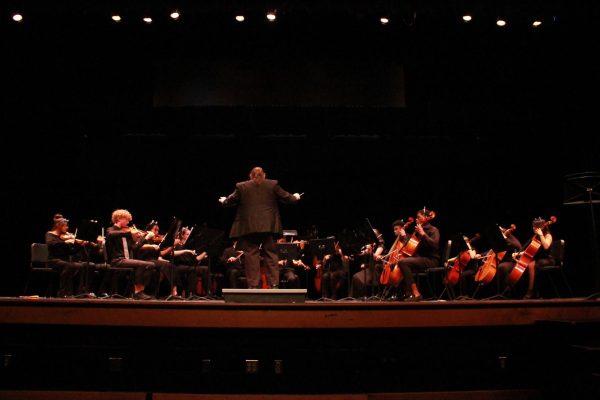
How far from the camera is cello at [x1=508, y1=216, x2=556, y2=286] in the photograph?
7734 mm

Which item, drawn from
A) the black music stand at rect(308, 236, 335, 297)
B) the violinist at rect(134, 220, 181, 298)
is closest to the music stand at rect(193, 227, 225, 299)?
the violinist at rect(134, 220, 181, 298)

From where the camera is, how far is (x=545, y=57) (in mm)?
9531

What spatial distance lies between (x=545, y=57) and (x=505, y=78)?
2.47ft

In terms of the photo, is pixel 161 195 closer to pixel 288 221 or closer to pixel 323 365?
pixel 288 221

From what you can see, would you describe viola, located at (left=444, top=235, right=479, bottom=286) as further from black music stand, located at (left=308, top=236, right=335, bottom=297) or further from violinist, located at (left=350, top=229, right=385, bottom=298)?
black music stand, located at (left=308, top=236, right=335, bottom=297)

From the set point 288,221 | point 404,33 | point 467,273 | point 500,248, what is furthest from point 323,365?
point 288,221

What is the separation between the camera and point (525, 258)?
782 cm

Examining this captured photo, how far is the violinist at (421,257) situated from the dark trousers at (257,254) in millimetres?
1708

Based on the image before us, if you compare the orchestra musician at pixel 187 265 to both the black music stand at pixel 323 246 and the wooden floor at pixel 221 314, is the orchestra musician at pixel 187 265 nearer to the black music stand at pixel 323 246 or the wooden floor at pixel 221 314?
the black music stand at pixel 323 246

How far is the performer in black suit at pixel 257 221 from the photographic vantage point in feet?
22.3

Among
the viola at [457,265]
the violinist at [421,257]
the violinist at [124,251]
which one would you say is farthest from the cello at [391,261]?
the violinist at [124,251]

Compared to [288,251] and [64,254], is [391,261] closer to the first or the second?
[288,251]

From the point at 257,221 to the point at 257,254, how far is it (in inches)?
16.4

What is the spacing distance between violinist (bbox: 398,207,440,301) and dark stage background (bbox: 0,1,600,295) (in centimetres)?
302
